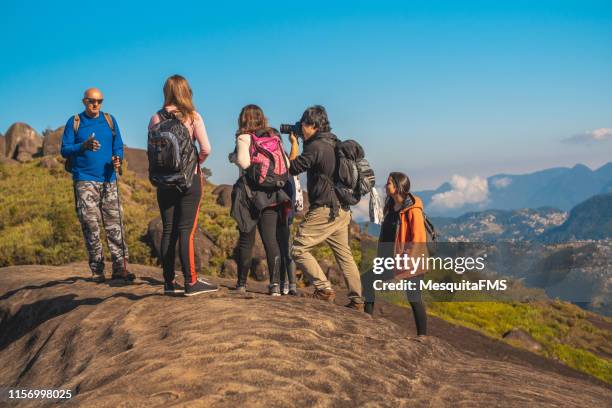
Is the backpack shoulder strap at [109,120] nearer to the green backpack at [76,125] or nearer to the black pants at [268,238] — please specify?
the green backpack at [76,125]

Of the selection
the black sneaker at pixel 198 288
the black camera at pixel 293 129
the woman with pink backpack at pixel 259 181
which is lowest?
the black sneaker at pixel 198 288

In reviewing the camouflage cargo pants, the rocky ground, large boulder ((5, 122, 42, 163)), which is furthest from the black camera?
large boulder ((5, 122, 42, 163))

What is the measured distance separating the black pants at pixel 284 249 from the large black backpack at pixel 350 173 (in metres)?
0.84

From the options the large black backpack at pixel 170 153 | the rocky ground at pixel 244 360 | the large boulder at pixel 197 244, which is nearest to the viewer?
the rocky ground at pixel 244 360

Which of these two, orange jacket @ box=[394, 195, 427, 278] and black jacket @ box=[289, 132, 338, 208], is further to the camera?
black jacket @ box=[289, 132, 338, 208]

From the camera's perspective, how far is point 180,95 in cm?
683

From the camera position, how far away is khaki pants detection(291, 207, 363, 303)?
7.73m

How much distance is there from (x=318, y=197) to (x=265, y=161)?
0.87 m

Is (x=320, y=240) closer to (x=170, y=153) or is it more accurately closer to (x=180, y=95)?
(x=170, y=153)

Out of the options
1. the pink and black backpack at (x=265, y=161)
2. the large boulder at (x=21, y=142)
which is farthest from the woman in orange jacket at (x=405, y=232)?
the large boulder at (x=21, y=142)

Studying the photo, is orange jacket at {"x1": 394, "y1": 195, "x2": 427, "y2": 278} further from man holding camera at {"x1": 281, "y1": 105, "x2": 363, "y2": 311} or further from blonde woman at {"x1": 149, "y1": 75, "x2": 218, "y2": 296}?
blonde woman at {"x1": 149, "y1": 75, "x2": 218, "y2": 296}

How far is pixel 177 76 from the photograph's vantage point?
22.6 feet

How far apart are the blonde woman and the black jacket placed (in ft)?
4.16

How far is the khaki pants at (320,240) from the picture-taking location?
773 centimetres
